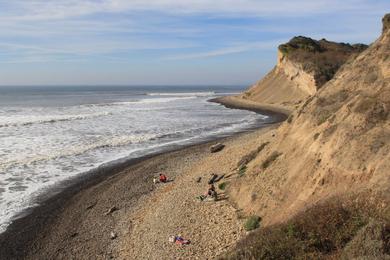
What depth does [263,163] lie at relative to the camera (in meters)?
16.2

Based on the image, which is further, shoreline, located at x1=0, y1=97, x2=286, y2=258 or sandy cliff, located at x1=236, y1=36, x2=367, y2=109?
sandy cliff, located at x1=236, y1=36, x2=367, y2=109

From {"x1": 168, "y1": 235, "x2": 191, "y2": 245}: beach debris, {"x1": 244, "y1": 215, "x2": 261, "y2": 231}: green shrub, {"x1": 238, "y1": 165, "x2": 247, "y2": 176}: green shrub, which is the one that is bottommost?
{"x1": 168, "y1": 235, "x2": 191, "y2": 245}: beach debris

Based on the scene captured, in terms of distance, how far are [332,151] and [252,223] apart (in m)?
3.00

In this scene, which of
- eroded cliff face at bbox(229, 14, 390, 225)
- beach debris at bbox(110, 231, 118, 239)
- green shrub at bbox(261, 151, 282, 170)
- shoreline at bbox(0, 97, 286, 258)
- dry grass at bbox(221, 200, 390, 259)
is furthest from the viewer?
green shrub at bbox(261, 151, 282, 170)

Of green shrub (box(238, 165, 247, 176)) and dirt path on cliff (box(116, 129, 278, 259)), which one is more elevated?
green shrub (box(238, 165, 247, 176))

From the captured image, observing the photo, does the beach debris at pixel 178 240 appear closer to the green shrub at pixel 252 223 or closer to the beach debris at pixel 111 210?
the green shrub at pixel 252 223

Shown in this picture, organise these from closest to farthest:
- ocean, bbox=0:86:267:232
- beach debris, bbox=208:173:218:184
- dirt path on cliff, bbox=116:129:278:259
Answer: dirt path on cliff, bbox=116:129:278:259 → beach debris, bbox=208:173:218:184 → ocean, bbox=0:86:267:232

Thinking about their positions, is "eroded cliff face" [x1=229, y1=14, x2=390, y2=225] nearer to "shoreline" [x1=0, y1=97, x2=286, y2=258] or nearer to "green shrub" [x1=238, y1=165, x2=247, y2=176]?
"green shrub" [x1=238, y1=165, x2=247, y2=176]

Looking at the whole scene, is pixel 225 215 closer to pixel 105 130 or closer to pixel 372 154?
pixel 372 154

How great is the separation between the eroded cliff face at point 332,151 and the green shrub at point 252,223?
0.67ft

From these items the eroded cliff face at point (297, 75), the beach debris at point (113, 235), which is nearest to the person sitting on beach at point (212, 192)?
the beach debris at point (113, 235)

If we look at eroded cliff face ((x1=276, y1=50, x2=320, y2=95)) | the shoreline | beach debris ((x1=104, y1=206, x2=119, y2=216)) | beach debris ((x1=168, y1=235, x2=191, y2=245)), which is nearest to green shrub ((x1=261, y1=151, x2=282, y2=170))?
beach debris ((x1=168, y1=235, x2=191, y2=245))

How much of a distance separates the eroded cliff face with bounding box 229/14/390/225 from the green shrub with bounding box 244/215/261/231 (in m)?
0.21

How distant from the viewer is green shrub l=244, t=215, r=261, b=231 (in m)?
12.6
